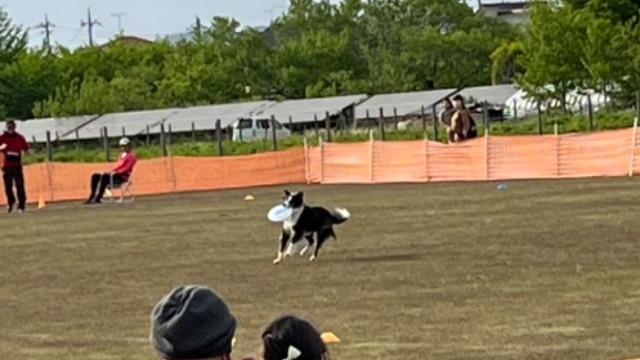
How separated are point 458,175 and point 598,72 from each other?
17734mm

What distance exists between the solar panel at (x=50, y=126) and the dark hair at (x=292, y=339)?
212ft

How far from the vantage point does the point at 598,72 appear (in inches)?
2015

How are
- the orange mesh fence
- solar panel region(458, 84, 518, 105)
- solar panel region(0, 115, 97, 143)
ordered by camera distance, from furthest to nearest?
solar panel region(0, 115, 97, 143), solar panel region(458, 84, 518, 105), the orange mesh fence

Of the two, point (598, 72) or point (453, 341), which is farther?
point (598, 72)

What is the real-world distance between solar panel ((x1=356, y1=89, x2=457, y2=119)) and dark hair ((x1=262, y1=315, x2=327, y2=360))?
186ft

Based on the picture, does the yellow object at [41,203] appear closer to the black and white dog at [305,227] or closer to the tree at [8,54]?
the black and white dog at [305,227]

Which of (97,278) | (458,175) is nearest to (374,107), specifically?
(458,175)

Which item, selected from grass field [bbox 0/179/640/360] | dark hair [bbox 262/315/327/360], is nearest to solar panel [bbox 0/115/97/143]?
grass field [bbox 0/179/640/360]

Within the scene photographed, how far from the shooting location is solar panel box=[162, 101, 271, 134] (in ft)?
213

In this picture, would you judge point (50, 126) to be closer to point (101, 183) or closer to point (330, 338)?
point (101, 183)

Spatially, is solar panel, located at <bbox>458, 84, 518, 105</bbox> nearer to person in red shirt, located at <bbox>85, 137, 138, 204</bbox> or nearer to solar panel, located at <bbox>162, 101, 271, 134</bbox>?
solar panel, located at <bbox>162, 101, 271, 134</bbox>

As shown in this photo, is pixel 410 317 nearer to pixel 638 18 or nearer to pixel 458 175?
pixel 458 175

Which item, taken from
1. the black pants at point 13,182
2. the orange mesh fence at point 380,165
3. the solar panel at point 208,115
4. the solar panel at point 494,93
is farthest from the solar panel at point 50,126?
the black pants at point 13,182

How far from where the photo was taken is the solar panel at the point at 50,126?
2756 inches
